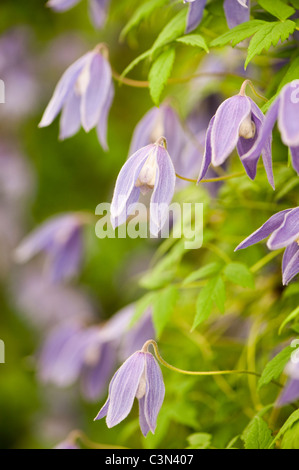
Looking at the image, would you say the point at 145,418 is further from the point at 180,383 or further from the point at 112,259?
the point at 112,259

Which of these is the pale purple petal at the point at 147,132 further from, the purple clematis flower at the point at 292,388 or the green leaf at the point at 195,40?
the purple clematis flower at the point at 292,388

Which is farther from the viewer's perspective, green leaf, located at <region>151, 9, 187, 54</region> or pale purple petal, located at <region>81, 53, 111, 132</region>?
pale purple petal, located at <region>81, 53, 111, 132</region>

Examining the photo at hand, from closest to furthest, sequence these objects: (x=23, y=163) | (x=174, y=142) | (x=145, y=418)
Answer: (x=145, y=418) → (x=174, y=142) → (x=23, y=163)

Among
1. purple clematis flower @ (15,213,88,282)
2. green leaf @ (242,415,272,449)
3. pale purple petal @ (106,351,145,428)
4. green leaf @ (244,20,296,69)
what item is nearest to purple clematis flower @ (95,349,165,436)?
pale purple petal @ (106,351,145,428)

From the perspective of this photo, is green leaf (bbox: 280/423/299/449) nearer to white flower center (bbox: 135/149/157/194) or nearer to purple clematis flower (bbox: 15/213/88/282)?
white flower center (bbox: 135/149/157/194)

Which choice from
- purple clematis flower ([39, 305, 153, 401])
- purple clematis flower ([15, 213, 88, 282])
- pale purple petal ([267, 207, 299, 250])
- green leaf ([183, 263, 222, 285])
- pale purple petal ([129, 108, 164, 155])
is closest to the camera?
pale purple petal ([267, 207, 299, 250])

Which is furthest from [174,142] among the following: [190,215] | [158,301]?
[158,301]

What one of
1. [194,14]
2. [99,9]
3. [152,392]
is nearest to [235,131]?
[194,14]
